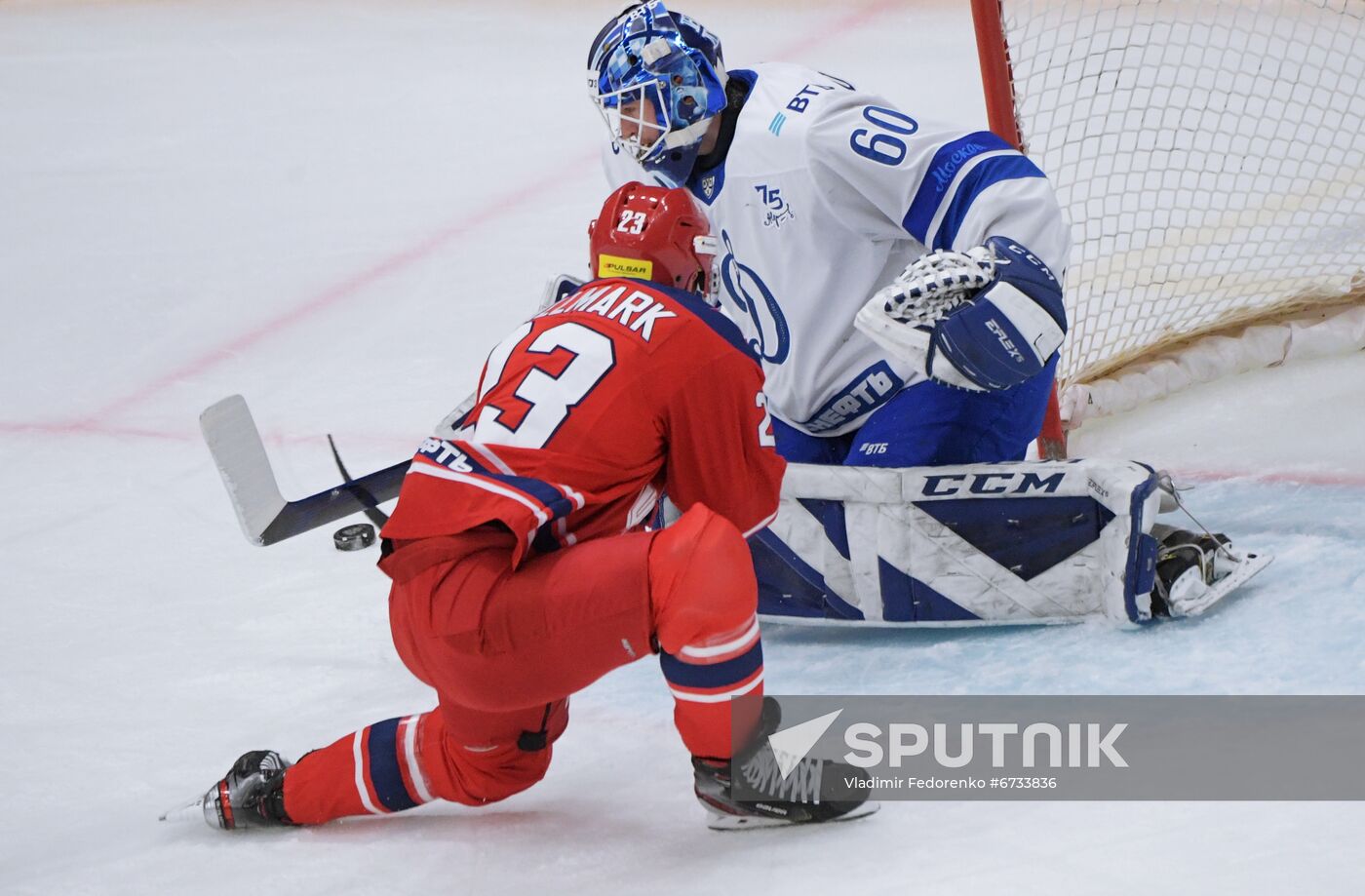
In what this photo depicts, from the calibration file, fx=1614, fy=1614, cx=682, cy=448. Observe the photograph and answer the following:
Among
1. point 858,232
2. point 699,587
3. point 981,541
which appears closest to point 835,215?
point 858,232

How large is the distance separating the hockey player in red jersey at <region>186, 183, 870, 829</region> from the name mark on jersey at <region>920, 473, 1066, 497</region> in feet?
1.36

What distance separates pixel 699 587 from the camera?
1830 millimetres

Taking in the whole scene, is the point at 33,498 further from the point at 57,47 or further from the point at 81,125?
the point at 57,47

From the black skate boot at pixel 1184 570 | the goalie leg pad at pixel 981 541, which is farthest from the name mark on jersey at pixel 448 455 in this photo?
the black skate boot at pixel 1184 570

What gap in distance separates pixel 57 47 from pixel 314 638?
445 cm

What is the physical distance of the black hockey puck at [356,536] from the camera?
2.56 meters

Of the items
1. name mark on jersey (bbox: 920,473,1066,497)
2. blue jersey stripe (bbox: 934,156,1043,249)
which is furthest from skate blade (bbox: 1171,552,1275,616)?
blue jersey stripe (bbox: 934,156,1043,249)

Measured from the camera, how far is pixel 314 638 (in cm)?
277

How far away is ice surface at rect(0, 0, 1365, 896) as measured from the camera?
1974mm

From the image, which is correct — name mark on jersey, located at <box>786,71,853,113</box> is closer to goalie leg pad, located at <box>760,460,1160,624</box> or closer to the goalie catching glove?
the goalie catching glove

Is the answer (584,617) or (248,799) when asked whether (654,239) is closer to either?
(584,617)

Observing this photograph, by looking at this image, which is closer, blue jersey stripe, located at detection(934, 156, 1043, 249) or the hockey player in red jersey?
the hockey player in red jersey

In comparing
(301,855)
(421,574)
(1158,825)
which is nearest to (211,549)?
(301,855)

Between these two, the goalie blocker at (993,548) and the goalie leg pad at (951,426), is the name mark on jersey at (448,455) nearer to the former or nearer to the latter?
the goalie blocker at (993,548)
